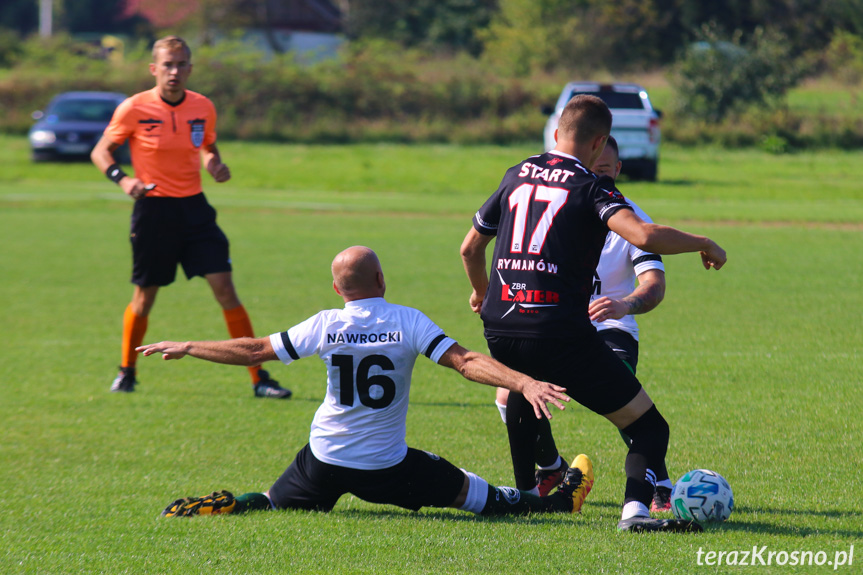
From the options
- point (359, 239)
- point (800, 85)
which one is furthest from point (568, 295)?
point (800, 85)

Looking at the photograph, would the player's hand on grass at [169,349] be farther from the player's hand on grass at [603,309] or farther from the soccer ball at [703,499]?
the soccer ball at [703,499]

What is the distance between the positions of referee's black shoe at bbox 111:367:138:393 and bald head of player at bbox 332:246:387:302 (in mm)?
3838

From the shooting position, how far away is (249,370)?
25.9 feet

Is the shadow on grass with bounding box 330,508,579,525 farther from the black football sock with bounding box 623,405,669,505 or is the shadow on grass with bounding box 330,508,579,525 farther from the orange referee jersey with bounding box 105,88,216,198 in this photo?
the orange referee jersey with bounding box 105,88,216,198

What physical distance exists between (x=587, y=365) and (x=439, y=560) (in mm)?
1050

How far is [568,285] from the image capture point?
169 inches

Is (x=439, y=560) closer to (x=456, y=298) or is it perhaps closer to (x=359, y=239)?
(x=456, y=298)

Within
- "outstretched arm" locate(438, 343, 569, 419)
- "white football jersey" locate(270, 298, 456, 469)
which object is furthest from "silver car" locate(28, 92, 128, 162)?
"outstretched arm" locate(438, 343, 569, 419)

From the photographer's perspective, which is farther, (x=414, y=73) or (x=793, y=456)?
(x=414, y=73)

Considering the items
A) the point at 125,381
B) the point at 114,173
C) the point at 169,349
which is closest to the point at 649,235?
the point at 169,349

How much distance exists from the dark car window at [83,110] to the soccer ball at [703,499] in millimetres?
26728

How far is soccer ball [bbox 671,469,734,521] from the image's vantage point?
4.38 meters

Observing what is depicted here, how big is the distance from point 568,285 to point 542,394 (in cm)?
58

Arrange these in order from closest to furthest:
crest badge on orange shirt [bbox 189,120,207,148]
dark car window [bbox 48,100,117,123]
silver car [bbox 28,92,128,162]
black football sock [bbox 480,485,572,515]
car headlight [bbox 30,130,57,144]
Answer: black football sock [bbox 480,485,572,515] → crest badge on orange shirt [bbox 189,120,207,148] → silver car [bbox 28,92,128,162] → car headlight [bbox 30,130,57,144] → dark car window [bbox 48,100,117,123]
